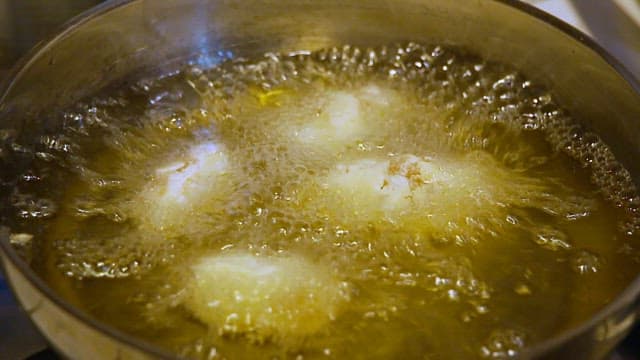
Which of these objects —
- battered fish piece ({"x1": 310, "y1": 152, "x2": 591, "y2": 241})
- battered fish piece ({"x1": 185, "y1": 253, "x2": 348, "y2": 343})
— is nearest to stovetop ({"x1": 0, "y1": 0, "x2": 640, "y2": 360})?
battered fish piece ({"x1": 310, "y1": 152, "x2": 591, "y2": 241})

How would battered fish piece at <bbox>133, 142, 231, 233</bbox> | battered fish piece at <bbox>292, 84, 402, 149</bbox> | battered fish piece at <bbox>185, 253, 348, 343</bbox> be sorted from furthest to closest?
1. battered fish piece at <bbox>292, 84, 402, 149</bbox>
2. battered fish piece at <bbox>133, 142, 231, 233</bbox>
3. battered fish piece at <bbox>185, 253, 348, 343</bbox>

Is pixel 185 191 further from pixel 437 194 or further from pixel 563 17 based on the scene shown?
pixel 563 17

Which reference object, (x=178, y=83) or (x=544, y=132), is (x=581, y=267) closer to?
(x=544, y=132)

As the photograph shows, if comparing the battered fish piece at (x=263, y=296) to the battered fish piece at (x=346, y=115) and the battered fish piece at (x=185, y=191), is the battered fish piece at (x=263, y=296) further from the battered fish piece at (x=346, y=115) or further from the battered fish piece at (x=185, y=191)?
the battered fish piece at (x=346, y=115)

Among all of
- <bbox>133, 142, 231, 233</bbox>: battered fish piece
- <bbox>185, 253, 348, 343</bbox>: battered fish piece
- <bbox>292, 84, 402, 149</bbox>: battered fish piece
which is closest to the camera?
<bbox>185, 253, 348, 343</bbox>: battered fish piece

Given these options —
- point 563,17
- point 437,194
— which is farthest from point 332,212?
point 563,17

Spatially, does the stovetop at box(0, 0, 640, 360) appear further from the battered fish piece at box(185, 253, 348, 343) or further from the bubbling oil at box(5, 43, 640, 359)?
the battered fish piece at box(185, 253, 348, 343)

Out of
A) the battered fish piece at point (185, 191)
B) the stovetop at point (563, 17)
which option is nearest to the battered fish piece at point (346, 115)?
the battered fish piece at point (185, 191)

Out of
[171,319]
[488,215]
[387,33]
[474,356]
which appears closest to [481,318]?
[474,356]
